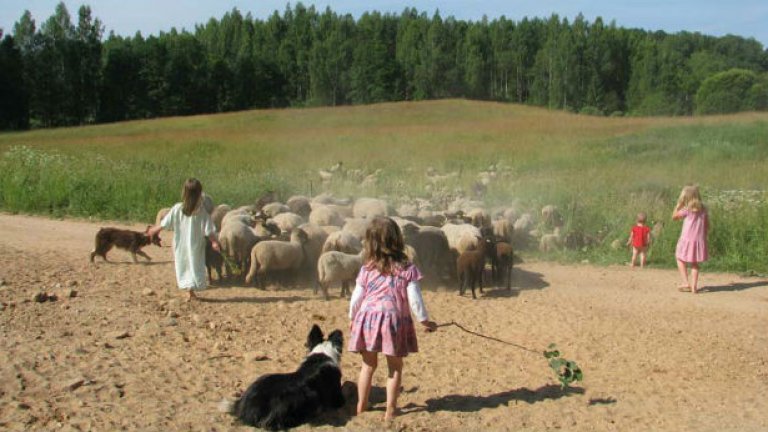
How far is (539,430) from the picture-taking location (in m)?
6.50

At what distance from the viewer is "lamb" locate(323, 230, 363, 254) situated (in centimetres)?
1141

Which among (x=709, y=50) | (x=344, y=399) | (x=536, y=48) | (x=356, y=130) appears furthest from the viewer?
(x=709, y=50)

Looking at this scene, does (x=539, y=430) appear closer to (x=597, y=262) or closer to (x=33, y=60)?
(x=597, y=262)

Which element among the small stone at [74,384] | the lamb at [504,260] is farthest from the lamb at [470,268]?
the small stone at [74,384]

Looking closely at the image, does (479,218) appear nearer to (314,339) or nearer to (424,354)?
(424,354)

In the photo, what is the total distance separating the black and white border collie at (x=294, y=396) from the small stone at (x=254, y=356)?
1384 millimetres

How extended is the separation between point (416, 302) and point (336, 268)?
14.5 ft

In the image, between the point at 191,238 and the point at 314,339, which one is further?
the point at 191,238

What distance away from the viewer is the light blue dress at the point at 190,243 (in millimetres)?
10133

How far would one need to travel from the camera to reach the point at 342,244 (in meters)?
11.4

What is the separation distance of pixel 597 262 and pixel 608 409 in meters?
7.43

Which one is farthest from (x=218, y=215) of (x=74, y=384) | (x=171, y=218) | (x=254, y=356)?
(x=74, y=384)

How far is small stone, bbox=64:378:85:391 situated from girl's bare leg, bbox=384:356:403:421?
267cm

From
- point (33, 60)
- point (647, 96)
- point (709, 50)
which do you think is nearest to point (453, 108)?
point (647, 96)
